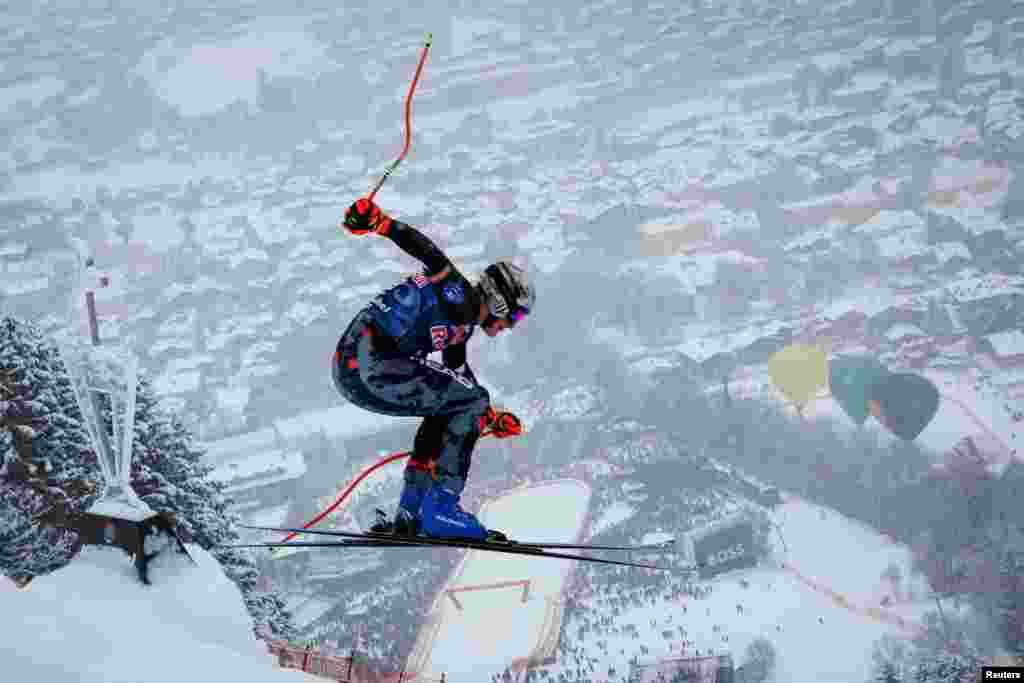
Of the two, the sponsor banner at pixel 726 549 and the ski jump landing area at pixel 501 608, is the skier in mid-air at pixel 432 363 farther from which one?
the sponsor banner at pixel 726 549

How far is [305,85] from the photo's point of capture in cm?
8581

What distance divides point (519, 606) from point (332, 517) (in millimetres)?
8393

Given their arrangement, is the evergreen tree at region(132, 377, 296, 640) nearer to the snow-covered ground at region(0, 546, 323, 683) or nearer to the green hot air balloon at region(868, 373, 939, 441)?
the snow-covered ground at region(0, 546, 323, 683)

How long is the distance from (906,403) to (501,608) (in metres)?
15.3

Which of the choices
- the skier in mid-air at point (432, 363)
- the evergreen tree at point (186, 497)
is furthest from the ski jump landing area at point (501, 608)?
the skier in mid-air at point (432, 363)

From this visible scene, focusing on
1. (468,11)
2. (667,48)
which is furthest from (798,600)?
(468,11)

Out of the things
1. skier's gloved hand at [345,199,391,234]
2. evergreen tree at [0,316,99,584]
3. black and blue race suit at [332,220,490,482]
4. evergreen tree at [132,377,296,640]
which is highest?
skier's gloved hand at [345,199,391,234]

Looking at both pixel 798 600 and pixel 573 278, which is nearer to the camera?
pixel 798 600

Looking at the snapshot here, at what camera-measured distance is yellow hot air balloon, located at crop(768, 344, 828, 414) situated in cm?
3059

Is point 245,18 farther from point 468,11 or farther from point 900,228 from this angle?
point 900,228

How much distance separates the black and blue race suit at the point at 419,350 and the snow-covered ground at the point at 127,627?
1602mm

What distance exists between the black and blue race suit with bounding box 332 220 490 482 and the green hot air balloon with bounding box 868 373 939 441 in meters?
26.0

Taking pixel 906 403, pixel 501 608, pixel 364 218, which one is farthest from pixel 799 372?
pixel 364 218

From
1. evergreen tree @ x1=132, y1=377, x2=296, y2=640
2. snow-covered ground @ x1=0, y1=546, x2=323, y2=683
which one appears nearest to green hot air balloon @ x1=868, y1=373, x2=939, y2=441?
evergreen tree @ x1=132, y1=377, x2=296, y2=640
